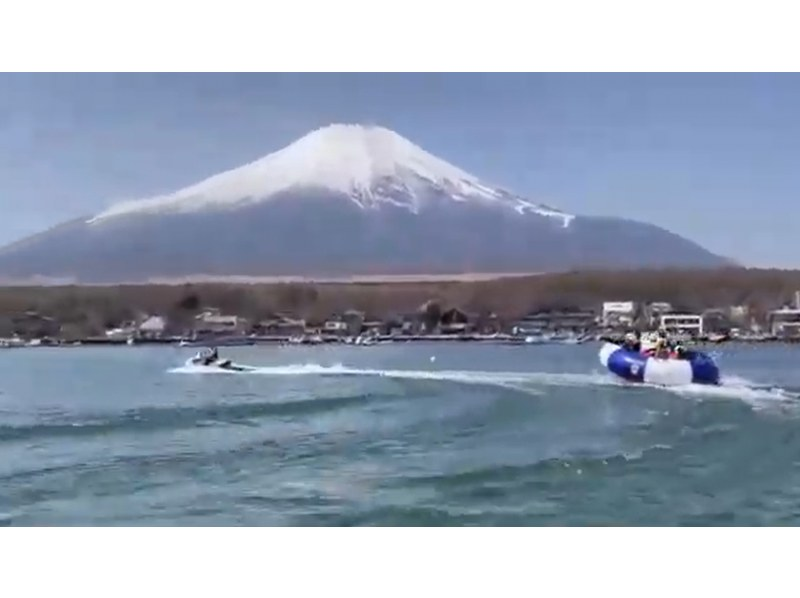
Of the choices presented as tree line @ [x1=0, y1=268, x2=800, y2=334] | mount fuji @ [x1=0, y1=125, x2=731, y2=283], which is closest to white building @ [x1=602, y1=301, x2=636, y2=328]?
tree line @ [x1=0, y1=268, x2=800, y2=334]

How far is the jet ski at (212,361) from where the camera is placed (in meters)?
3.36

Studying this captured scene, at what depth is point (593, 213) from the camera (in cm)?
331

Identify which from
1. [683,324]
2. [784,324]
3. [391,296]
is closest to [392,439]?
[391,296]

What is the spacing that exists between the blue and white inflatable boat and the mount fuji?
0.32m

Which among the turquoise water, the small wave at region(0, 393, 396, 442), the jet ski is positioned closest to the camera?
the turquoise water

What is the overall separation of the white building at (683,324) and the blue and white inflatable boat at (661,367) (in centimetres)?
8

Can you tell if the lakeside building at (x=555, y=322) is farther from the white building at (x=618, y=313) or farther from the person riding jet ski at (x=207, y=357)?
the person riding jet ski at (x=207, y=357)

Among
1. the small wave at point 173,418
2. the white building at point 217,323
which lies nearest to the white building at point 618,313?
the small wave at point 173,418

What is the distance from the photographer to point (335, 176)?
3.35m

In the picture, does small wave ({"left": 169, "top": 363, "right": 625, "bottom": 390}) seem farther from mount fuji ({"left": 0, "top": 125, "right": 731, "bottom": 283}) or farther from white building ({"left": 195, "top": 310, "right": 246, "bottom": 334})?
mount fuji ({"left": 0, "top": 125, "right": 731, "bottom": 283})

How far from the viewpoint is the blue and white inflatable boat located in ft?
11.0

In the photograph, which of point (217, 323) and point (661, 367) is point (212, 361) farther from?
point (661, 367)
